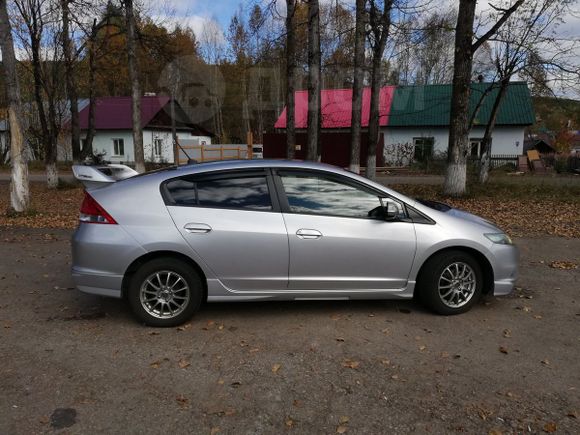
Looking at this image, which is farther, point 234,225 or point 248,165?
point 248,165

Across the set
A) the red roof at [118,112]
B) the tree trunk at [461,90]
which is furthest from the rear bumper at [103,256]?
the red roof at [118,112]

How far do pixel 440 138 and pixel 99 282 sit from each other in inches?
1266

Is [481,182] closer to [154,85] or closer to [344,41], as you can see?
[344,41]

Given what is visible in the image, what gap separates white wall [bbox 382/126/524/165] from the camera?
3241cm

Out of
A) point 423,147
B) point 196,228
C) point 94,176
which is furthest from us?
point 423,147

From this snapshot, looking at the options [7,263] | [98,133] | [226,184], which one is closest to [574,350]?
[226,184]

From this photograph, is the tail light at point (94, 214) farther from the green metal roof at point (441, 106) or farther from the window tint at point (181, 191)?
the green metal roof at point (441, 106)

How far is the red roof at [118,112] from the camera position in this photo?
131 ft

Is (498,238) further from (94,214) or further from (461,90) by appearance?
(461,90)

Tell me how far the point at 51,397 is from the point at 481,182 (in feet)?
49.5

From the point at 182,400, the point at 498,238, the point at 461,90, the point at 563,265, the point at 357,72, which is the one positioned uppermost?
the point at 357,72

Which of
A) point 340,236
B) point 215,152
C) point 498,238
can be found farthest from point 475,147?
point 340,236

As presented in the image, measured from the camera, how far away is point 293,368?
3697 millimetres

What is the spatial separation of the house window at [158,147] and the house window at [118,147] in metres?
2.91
